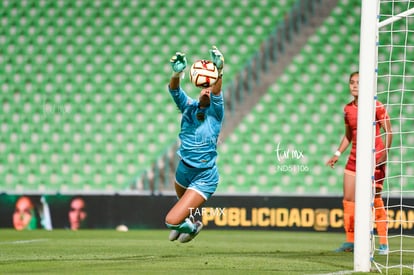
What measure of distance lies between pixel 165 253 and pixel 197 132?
4.58 feet

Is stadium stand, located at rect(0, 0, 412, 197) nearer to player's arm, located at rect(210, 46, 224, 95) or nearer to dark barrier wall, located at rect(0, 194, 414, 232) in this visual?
dark barrier wall, located at rect(0, 194, 414, 232)

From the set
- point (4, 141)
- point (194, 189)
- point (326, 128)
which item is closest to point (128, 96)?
point (4, 141)

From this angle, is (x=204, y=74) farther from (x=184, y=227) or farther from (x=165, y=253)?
(x=165, y=253)

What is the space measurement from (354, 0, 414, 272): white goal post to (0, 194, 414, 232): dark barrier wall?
5.89 metres

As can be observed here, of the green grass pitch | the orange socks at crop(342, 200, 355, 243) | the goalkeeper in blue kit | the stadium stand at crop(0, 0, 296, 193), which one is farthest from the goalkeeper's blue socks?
the stadium stand at crop(0, 0, 296, 193)

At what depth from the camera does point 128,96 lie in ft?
47.2

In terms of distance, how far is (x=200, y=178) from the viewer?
25.2 feet

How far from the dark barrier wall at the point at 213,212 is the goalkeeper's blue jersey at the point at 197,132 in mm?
4884

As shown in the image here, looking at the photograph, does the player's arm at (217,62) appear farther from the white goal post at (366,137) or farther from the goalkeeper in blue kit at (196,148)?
the white goal post at (366,137)

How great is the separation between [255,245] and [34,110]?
5.95 m

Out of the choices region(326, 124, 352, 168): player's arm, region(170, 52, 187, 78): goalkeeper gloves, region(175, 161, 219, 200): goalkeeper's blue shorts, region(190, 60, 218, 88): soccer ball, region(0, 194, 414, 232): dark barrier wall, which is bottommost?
region(0, 194, 414, 232): dark barrier wall

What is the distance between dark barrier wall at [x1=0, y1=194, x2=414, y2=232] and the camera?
12.5 metres

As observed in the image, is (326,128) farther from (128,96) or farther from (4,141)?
(4,141)

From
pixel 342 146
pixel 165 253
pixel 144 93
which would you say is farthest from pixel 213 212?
pixel 165 253
